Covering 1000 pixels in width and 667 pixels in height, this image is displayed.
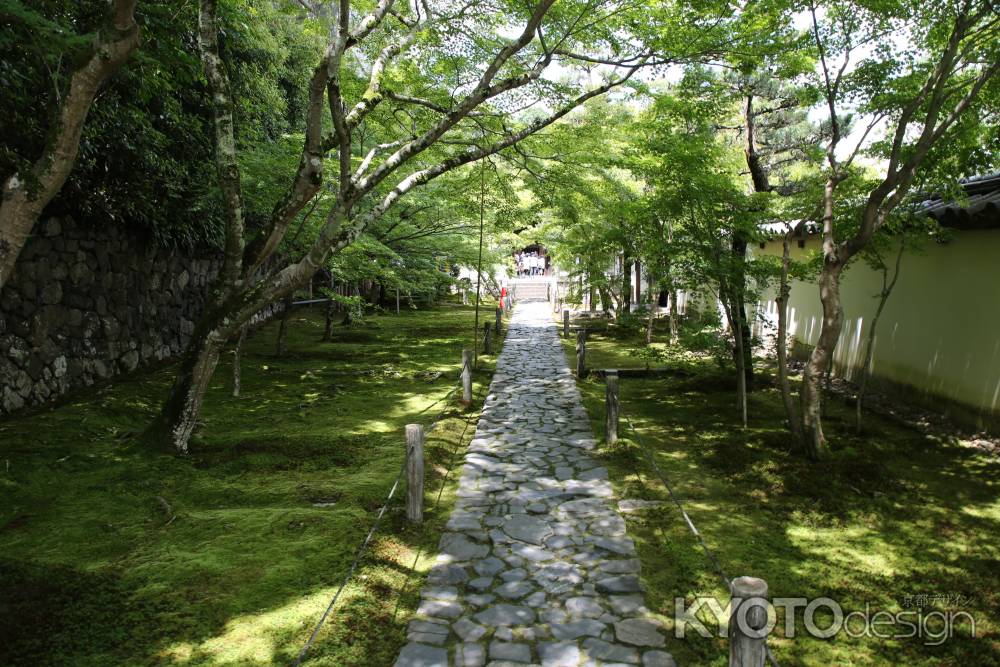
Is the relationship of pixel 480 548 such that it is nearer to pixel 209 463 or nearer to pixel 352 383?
pixel 209 463

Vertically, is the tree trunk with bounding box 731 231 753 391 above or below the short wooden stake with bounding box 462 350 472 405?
above

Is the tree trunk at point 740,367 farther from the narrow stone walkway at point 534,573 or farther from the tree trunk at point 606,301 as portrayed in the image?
the tree trunk at point 606,301

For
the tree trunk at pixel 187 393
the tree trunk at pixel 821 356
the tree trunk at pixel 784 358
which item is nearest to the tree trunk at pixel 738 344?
the tree trunk at pixel 784 358

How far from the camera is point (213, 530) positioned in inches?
217

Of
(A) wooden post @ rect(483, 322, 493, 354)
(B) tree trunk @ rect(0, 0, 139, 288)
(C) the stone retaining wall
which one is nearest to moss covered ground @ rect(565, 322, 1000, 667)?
(B) tree trunk @ rect(0, 0, 139, 288)

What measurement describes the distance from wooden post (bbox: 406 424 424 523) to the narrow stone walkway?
41 cm

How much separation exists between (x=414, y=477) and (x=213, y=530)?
191 cm

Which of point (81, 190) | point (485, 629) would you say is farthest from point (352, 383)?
point (485, 629)

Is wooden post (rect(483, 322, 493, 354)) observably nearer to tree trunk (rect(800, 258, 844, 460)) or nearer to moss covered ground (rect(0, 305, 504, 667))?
moss covered ground (rect(0, 305, 504, 667))

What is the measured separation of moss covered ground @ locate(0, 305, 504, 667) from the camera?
13.0 ft

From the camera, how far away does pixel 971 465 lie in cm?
748

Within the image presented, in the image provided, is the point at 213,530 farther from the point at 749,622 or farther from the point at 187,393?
the point at 749,622

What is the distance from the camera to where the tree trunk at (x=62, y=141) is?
15.5 ft

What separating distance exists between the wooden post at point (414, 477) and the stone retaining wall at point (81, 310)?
6594mm
